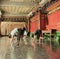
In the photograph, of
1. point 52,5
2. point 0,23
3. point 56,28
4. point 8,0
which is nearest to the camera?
point 56,28

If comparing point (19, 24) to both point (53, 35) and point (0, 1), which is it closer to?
point (0, 1)

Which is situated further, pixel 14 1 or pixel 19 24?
pixel 19 24

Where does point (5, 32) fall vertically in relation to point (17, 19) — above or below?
below

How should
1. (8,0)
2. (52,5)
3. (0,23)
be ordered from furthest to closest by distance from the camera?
1. (0,23)
2. (8,0)
3. (52,5)

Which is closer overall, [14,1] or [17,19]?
[14,1]

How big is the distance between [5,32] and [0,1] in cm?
1754

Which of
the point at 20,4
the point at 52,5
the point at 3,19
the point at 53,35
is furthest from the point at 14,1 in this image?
the point at 3,19

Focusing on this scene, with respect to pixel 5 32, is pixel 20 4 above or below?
above

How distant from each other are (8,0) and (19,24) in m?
17.0

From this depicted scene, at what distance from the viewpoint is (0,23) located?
3878 centimetres

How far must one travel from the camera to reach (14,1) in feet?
78.8

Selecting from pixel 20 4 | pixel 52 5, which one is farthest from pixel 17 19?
pixel 52 5

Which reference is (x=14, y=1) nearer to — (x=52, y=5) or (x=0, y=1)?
(x=0, y=1)

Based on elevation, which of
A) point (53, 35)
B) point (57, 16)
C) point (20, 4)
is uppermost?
point (20, 4)
